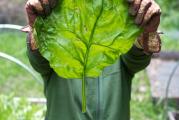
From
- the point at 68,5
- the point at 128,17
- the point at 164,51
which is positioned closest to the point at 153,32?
the point at 128,17

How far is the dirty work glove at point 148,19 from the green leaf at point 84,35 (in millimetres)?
22

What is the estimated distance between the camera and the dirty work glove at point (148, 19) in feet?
3.59

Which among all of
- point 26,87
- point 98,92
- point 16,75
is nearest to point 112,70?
point 98,92

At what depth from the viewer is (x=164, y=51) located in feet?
15.9

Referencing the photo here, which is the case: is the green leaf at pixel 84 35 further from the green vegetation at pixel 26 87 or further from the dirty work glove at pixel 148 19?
the green vegetation at pixel 26 87

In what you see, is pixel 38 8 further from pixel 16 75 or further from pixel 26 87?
pixel 16 75

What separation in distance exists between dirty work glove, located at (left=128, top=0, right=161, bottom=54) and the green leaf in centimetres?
2

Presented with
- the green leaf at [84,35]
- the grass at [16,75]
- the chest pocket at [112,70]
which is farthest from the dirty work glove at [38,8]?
the grass at [16,75]

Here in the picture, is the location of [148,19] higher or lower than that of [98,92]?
higher

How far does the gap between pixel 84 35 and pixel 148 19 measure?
0.17 meters

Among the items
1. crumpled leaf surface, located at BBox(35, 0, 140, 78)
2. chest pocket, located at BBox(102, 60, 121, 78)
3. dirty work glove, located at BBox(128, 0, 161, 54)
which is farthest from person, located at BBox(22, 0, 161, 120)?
crumpled leaf surface, located at BBox(35, 0, 140, 78)

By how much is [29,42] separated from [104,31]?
0.27 m

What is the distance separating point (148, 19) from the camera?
1.12 meters

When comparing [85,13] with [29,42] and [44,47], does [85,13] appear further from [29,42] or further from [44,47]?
[29,42]
